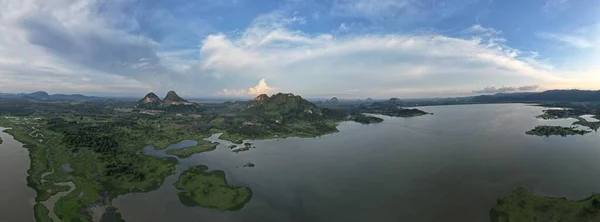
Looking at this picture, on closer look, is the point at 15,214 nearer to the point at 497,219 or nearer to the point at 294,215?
the point at 294,215

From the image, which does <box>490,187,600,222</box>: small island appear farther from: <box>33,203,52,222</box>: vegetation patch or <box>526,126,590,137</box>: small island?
<box>526,126,590,137</box>: small island

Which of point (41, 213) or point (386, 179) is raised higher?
point (386, 179)

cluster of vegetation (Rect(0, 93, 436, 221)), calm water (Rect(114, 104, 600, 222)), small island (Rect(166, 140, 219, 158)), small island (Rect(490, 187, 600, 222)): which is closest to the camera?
small island (Rect(490, 187, 600, 222))

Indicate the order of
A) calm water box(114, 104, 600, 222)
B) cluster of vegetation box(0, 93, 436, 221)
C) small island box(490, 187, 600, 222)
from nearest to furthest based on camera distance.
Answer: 1. small island box(490, 187, 600, 222)
2. calm water box(114, 104, 600, 222)
3. cluster of vegetation box(0, 93, 436, 221)

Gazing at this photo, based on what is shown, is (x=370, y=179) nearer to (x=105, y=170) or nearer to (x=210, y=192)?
(x=210, y=192)

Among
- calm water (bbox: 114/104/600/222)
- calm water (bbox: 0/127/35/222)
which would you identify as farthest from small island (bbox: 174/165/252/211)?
calm water (bbox: 0/127/35/222)

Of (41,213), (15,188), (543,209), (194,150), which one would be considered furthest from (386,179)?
(15,188)
